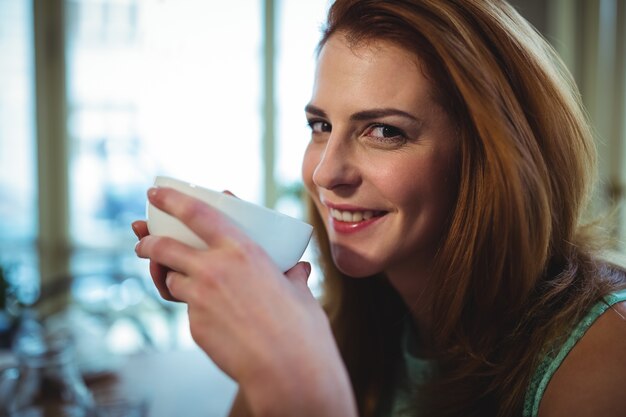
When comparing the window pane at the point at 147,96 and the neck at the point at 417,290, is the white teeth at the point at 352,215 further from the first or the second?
the window pane at the point at 147,96

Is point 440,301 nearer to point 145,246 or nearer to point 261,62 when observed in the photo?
point 145,246

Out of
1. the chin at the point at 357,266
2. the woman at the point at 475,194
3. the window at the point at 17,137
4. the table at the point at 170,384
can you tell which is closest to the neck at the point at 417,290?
the woman at the point at 475,194

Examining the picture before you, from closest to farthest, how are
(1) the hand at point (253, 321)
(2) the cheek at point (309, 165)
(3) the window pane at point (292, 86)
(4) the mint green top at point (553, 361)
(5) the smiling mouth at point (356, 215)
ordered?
(1) the hand at point (253, 321) → (4) the mint green top at point (553, 361) → (5) the smiling mouth at point (356, 215) → (2) the cheek at point (309, 165) → (3) the window pane at point (292, 86)

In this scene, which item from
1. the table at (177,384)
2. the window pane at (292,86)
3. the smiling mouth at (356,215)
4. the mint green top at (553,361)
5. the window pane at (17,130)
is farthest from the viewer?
the window pane at (292,86)

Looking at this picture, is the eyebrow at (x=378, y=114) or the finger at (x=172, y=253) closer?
the finger at (x=172, y=253)

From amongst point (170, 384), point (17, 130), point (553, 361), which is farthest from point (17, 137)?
point (553, 361)

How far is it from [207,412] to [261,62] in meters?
2.94

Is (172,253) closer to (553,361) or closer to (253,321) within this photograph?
(253,321)

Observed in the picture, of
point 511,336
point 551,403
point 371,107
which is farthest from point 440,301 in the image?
point 371,107

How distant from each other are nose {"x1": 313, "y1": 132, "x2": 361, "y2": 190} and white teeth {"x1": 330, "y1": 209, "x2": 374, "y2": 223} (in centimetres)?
5

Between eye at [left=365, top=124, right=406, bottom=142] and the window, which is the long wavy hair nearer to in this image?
eye at [left=365, top=124, right=406, bottom=142]

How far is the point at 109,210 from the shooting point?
3.55 m

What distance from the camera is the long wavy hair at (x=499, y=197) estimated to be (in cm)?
79

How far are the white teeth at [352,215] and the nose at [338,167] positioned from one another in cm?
5
